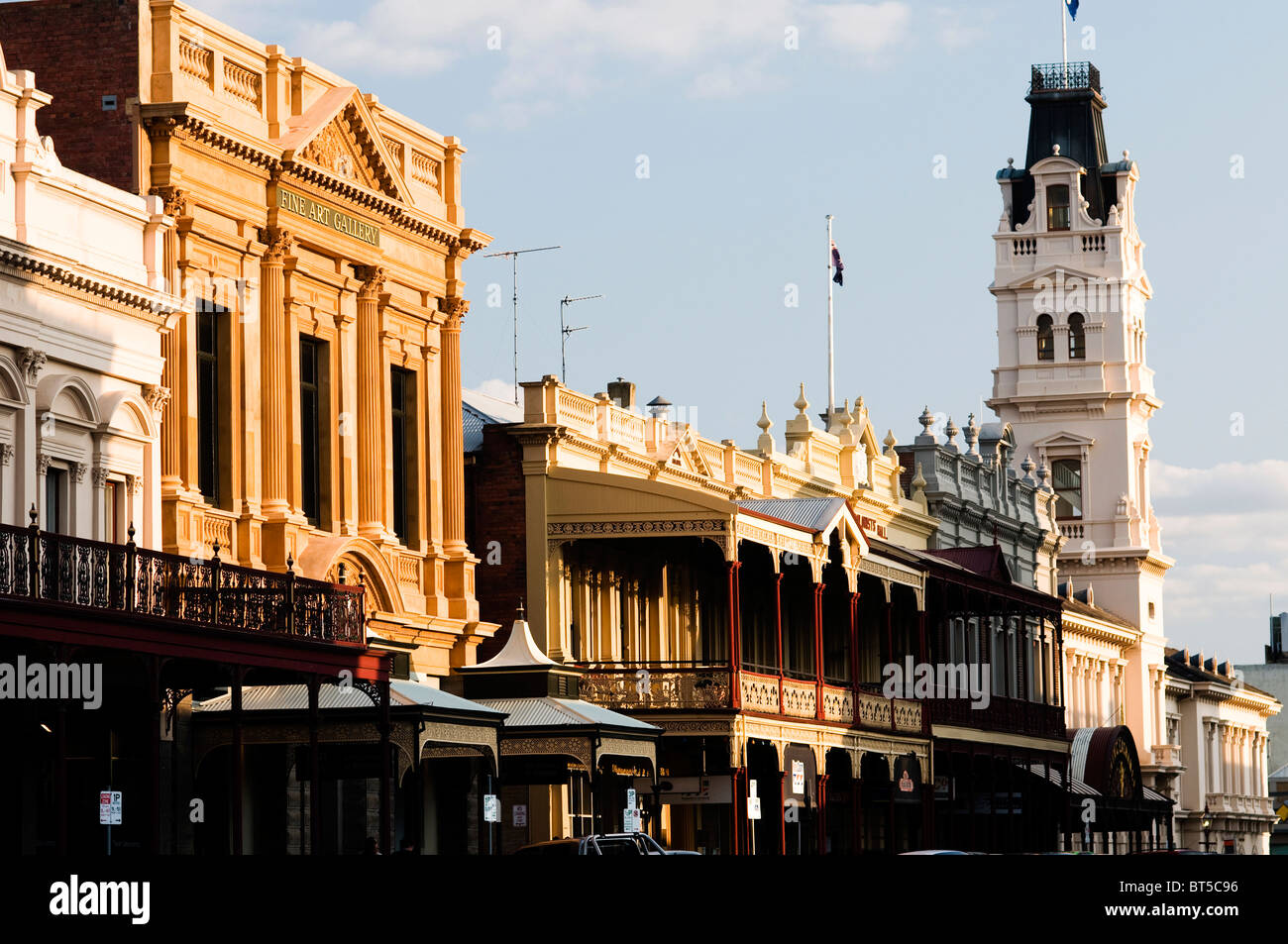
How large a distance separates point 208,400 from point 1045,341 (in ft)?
200

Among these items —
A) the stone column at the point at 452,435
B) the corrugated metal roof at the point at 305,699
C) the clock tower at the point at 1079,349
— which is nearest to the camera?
the corrugated metal roof at the point at 305,699

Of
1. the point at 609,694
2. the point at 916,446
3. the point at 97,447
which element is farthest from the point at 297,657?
the point at 916,446

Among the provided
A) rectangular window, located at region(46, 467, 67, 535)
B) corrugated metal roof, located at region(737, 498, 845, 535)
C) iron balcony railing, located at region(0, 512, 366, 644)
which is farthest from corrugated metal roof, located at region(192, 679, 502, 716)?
corrugated metal roof, located at region(737, 498, 845, 535)

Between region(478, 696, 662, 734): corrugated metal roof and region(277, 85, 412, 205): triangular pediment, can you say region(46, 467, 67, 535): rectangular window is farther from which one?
region(478, 696, 662, 734): corrugated metal roof

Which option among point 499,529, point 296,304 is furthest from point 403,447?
point 296,304

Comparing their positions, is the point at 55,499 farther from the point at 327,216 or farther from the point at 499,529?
the point at 499,529

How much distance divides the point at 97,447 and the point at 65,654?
5746 mm

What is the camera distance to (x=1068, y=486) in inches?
3593

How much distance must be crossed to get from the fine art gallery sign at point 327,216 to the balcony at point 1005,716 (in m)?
18.6

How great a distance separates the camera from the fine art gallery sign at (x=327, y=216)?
3553 centimetres

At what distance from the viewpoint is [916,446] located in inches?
2456

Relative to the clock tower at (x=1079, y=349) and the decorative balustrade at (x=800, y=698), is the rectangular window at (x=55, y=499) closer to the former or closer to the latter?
the decorative balustrade at (x=800, y=698)

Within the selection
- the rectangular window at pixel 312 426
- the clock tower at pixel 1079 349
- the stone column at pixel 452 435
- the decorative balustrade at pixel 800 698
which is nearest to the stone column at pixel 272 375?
the rectangular window at pixel 312 426
